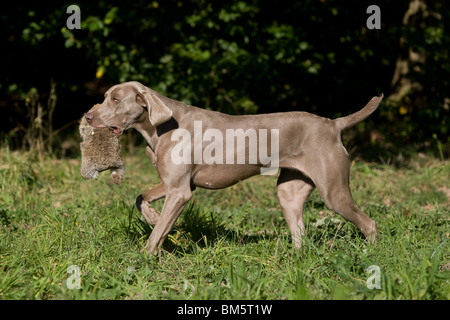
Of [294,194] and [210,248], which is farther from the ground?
[294,194]

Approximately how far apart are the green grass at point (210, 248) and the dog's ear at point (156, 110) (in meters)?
0.89

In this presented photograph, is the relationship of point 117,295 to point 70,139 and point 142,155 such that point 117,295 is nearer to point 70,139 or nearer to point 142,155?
point 142,155

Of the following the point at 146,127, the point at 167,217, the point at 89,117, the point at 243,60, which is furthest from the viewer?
the point at 243,60

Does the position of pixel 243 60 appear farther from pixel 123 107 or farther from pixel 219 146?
pixel 123 107

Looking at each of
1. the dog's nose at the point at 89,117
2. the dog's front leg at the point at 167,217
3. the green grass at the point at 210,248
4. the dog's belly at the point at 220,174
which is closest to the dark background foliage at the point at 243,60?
the green grass at the point at 210,248

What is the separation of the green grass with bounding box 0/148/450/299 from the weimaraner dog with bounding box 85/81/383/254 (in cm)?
33

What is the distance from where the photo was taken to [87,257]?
11.8 ft

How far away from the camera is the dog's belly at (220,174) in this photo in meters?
4.03

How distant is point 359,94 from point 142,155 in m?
3.83

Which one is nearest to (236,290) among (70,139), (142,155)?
(142,155)

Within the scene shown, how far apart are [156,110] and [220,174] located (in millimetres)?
706

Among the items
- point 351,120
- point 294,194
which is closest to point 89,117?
point 294,194

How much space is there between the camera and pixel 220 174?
13.4 feet

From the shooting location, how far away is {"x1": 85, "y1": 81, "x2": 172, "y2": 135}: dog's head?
3864 millimetres
